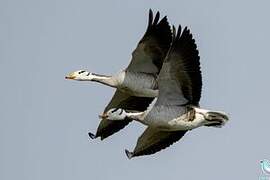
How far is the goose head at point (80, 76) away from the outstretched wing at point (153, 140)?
358 centimetres

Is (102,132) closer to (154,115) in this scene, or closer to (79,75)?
(79,75)

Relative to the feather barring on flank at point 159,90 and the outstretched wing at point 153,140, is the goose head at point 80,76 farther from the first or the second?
the outstretched wing at point 153,140

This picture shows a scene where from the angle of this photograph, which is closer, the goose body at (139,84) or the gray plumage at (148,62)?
the gray plumage at (148,62)

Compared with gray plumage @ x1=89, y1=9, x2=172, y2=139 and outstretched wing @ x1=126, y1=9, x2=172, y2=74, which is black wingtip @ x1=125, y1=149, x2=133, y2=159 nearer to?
gray plumage @ x1=89, y1=9, x2=172, y2=139

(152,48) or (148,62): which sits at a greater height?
(152,48)

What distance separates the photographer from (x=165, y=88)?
27.1 meters

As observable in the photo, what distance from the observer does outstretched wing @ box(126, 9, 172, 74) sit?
29922 millimetres

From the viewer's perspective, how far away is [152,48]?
99.7ft

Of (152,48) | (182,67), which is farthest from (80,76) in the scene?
(182,67)

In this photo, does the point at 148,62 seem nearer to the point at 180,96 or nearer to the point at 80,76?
the point at 80,76

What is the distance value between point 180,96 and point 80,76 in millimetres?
5618

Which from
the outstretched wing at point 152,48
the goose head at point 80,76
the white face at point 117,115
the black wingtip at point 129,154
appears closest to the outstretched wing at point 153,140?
the black wingtip at point 129,154

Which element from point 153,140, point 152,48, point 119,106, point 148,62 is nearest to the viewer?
point 153,140

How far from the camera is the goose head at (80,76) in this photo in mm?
31844
